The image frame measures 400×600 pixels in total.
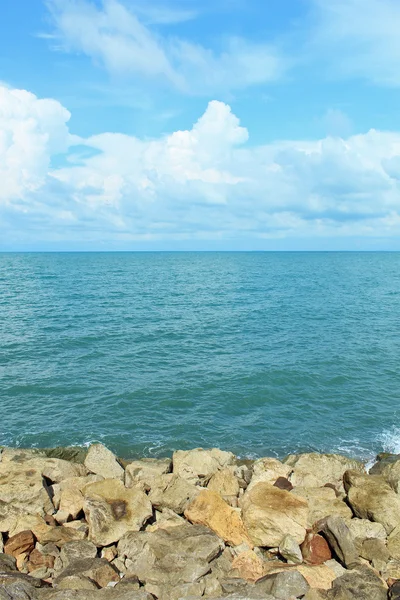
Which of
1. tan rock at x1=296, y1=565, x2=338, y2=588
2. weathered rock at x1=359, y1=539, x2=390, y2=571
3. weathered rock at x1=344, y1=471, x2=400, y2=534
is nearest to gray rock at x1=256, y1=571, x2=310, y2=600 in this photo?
tan rock at x1=296, y1=565, x2=338, y2=588

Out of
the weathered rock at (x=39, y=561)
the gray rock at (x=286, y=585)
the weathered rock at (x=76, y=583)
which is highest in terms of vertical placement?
the gray rock at (x=286, y=585)

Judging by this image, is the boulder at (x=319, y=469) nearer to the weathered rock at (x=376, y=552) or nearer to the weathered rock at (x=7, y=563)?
the weathered rock at (x=376, y=552)

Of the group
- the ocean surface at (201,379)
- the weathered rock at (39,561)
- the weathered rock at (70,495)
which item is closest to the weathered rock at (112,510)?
the weathered rock at (70,495)

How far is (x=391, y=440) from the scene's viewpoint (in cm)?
2648

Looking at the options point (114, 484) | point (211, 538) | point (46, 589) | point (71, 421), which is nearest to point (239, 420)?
point (71, 421)

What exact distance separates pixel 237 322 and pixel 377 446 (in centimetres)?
3182

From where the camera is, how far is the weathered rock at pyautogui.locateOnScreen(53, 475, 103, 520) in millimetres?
16672

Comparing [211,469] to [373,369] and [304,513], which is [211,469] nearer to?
[304,513]

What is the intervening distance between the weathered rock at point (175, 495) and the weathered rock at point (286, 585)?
499cm

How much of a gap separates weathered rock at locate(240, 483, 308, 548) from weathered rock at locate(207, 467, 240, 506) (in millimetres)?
1468

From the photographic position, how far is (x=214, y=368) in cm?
3769

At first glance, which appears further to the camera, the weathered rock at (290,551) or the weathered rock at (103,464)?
the weathered rock at (103,464)

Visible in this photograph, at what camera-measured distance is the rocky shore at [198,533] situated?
39.7 ft

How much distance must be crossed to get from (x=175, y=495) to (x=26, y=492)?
17.8 feet
